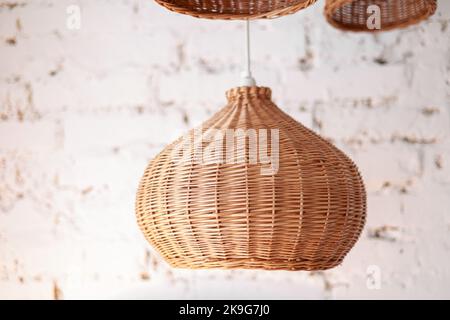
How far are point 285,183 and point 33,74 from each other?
80cm

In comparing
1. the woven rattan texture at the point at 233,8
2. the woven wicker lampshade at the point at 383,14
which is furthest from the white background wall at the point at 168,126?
the woven rattan texture at the point at 233,8

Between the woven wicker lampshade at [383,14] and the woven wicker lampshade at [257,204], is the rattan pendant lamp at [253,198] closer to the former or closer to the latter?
the woven wicker lampshade at [257,204]

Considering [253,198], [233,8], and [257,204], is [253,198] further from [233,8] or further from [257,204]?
[233,8]

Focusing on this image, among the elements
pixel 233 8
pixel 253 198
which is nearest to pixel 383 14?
pixel 233 8

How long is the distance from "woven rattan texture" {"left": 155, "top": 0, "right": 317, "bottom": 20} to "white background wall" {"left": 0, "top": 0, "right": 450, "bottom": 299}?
0.41 metres

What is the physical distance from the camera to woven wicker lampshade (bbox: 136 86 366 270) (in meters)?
0.86

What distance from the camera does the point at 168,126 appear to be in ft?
4.68

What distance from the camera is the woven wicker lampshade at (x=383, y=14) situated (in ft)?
3.60

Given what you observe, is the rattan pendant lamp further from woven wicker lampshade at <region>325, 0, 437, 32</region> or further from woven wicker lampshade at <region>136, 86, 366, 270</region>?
woven wicker lampshade at <region>325, 0, 437, 32</region>

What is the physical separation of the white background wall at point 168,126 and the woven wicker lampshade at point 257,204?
1.43 ft

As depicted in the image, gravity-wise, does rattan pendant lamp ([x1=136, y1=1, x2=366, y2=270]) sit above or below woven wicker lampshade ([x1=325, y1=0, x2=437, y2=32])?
below

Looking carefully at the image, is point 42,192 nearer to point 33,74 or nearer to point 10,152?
point 10,152

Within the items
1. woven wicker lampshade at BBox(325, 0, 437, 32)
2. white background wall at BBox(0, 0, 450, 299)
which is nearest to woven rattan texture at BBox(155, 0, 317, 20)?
woven wicker lampshade at BBox(325, 0, 437, 32)

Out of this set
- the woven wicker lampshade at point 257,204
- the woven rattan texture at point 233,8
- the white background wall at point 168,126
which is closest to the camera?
the woven wicker lampshade at point 257,204
